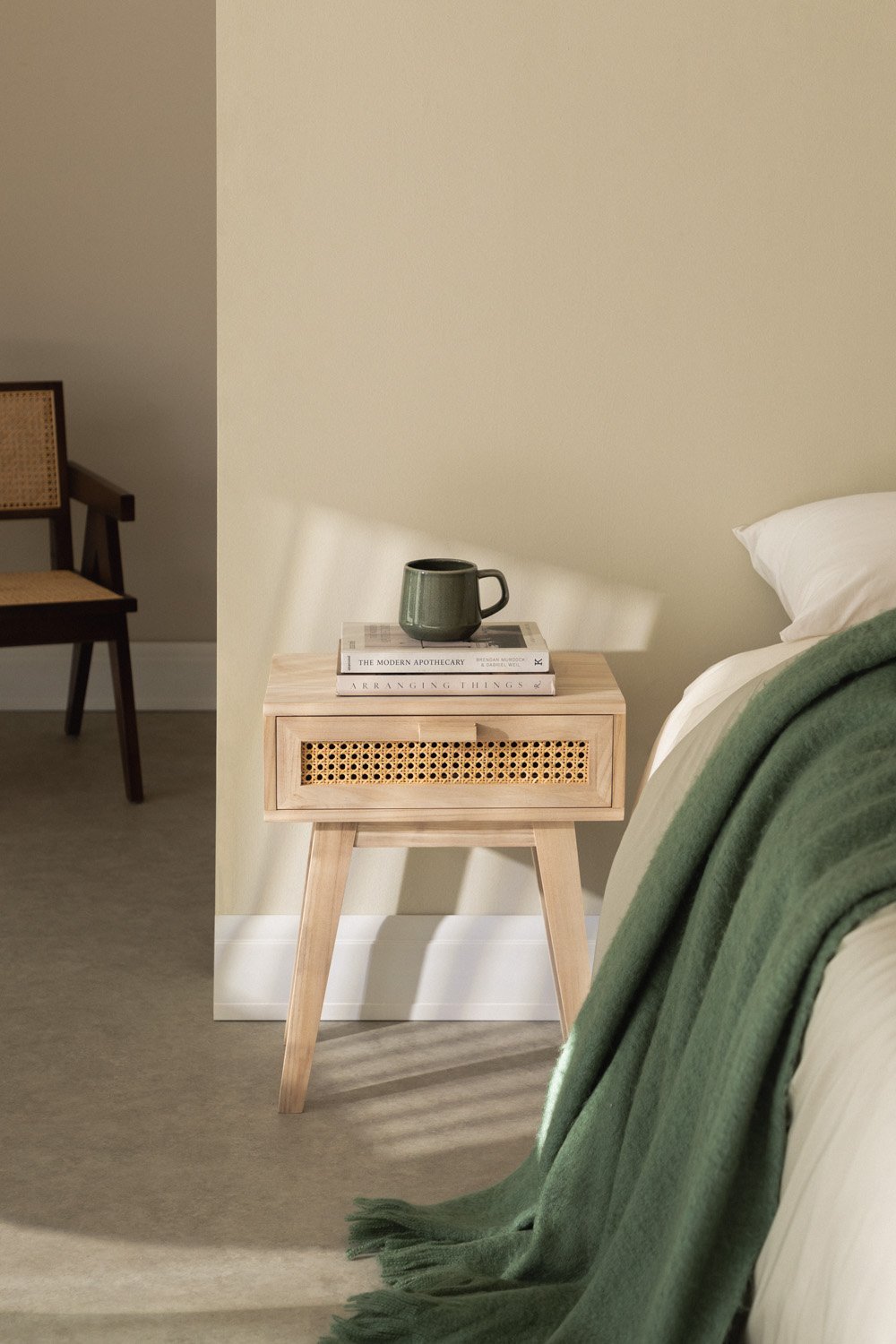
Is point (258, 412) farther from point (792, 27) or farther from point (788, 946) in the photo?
point (788, 946)

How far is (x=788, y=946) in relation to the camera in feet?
3.66

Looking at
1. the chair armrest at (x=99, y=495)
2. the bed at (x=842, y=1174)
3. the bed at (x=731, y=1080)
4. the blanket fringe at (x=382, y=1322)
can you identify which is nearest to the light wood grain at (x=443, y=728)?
the bed at (x=731, y=1080)

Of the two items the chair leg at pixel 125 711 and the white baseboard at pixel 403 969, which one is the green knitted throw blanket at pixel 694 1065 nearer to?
the white baseboard at pixel 403 969

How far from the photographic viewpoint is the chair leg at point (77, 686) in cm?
351

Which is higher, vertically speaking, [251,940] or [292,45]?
[292,45]

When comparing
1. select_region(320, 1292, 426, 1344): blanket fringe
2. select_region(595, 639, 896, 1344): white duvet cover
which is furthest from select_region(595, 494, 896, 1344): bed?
select_region(320, 1292, 426, 1344): blanket fringe

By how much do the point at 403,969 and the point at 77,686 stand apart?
165 centimetres

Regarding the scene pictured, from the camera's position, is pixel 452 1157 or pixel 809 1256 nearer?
pixel 809 1256

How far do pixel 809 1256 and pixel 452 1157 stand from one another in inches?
33.8

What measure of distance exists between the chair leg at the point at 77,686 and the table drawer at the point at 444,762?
178 cm

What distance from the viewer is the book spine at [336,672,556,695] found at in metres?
1.83

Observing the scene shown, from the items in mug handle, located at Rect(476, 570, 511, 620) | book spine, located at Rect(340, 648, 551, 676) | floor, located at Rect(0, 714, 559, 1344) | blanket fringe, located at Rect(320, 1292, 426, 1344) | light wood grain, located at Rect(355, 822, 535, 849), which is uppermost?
mug handle, located at Rect(476, 570, 511, 620)

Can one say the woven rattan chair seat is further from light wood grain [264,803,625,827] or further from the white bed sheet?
the white bed sheet

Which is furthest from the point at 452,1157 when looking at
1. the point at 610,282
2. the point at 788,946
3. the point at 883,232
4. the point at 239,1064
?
the point at 883,232
